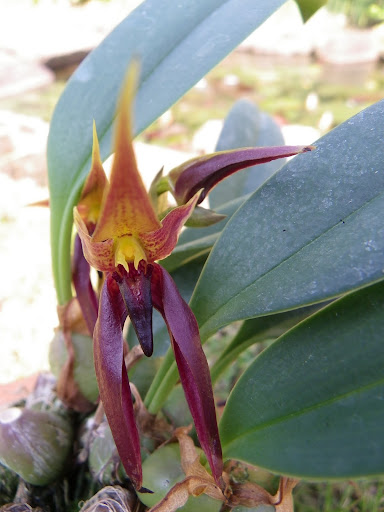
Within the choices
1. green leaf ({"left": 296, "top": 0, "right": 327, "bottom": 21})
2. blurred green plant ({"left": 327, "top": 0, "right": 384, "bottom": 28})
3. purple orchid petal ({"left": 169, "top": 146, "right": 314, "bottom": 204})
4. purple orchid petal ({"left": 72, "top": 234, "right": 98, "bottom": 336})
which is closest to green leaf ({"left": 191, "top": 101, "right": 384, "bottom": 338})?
purple orchid petal ({"left": 169, "top": 146, "right": 314, "bottom": 204})

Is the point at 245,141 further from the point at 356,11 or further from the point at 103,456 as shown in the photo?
the point at 356,11

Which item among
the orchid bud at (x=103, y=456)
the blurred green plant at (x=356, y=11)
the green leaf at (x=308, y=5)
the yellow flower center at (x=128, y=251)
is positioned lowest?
the blurred green plant at (x=356, y=11)

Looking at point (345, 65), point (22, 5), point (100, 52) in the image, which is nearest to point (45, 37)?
point (22, 5)

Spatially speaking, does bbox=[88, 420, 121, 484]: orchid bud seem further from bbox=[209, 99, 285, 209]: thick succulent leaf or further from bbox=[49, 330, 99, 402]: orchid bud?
bbox=[209, 99, 285, 209]: thick succulent leaf

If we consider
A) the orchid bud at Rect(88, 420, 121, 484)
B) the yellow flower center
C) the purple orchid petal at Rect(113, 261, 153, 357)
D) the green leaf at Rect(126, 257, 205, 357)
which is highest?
the yellow flower center

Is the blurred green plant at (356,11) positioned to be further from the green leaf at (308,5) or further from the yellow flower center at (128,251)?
the yellow flower center at (128,251)

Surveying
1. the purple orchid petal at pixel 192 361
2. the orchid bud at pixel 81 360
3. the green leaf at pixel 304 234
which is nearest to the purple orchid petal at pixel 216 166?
the green leaf at pixel 304 234

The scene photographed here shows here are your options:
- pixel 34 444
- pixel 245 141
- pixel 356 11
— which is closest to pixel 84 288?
pixel 34 444

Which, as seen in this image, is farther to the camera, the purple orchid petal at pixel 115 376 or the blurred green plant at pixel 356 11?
the blurred green plant at pixel 356 11
